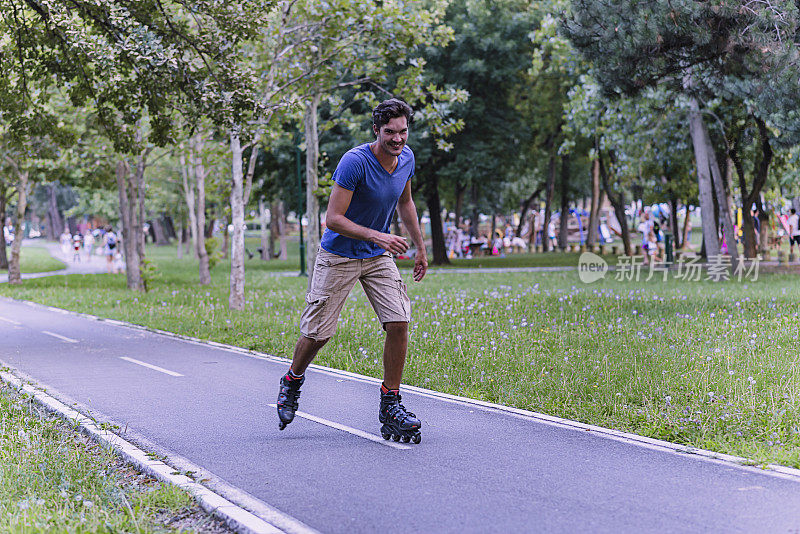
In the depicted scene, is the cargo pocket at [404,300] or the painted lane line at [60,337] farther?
the painted lane line at [60,337]

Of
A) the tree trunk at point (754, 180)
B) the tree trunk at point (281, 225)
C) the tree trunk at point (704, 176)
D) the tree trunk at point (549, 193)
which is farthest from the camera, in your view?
the tree trunk at point (281, 225)

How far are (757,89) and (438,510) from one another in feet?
27.1

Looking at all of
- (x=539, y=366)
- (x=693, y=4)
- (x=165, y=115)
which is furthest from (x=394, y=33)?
(x=539, y=366)

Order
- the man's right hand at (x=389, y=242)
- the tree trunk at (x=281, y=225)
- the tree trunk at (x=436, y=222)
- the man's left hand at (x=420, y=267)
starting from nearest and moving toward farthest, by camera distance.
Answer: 1. the man's right hand at (x=389, y=242)
2. the man's left hand at (x=420, y=267)
3. the tree trunk at (x=436, y=222)
4. the tree trunk at (x=281, y=225)

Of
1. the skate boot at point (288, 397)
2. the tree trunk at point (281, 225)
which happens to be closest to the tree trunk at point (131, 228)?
the skate boot at point (288, 397)

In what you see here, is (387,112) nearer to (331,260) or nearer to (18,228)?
(331,260)

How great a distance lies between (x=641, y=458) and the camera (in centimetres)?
565

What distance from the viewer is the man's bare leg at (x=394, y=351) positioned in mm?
6055

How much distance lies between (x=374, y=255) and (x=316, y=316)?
545 mm

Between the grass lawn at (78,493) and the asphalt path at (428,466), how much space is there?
44 cm

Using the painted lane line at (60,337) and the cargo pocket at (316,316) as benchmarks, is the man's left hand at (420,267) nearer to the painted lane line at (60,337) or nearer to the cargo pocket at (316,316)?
the cargo pocket at (316,316)

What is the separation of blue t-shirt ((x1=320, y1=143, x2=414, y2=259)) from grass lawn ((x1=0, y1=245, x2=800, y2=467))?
2138mm

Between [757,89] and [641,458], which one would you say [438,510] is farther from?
[757,89]

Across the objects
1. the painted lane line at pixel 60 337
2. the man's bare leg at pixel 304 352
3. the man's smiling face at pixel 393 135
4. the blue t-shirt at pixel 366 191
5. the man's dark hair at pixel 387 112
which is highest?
the man's dark hair at pixel 387 112
